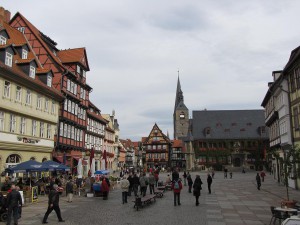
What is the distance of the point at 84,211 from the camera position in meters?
16.8

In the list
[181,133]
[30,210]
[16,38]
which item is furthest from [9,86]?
[181,133]

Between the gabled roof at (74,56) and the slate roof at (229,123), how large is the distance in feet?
185

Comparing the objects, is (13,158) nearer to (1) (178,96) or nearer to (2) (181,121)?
(2) (181,121)

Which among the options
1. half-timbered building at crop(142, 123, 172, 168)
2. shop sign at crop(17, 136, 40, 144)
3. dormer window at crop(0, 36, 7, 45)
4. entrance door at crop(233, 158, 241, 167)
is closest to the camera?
dormer window at crop(0, 36, 7, 45)

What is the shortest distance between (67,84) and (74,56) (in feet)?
18.6

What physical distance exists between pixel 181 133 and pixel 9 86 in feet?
368

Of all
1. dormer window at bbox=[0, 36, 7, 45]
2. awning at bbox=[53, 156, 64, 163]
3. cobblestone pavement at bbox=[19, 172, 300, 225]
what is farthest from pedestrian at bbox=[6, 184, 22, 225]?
awning at bbox=[53, 156, 64, 163]

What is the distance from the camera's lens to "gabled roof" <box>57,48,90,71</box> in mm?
41469

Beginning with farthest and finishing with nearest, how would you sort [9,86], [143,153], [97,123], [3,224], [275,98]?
[143,153], [97,123], [275,98], [9,86], [3,224]

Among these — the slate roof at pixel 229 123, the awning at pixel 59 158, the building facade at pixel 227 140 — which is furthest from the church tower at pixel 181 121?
the awning at pixel 59 158

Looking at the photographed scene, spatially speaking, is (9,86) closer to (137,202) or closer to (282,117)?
(137,202)

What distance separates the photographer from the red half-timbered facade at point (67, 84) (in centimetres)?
3688

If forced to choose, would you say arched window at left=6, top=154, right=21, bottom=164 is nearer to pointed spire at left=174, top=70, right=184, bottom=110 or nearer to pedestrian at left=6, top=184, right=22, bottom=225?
pedestrian at left=6, top=184, right=22, bottom=225

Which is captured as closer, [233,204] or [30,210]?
[30,210]
